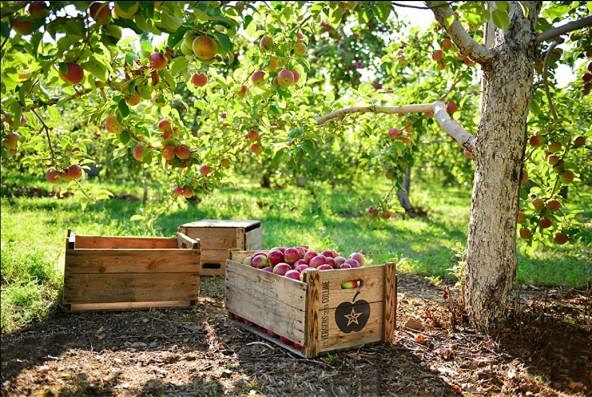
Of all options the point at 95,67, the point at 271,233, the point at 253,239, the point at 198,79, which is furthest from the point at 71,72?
the point at 271,233

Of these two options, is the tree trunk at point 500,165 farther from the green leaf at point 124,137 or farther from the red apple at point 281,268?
the green leaf at point 124,137

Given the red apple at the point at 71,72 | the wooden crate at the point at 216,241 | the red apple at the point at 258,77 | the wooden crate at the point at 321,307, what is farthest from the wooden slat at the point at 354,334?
the wooden crate at the point at 216,241

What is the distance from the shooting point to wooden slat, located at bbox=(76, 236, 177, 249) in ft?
15.3

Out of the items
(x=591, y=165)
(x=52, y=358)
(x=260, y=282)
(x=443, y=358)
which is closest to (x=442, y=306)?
(x=443, y=358)

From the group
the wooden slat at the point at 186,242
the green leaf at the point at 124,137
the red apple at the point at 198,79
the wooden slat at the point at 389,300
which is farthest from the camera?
the wooden slat at the point at 186,242

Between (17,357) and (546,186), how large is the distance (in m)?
4.33

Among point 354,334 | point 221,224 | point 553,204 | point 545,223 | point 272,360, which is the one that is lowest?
point 272,360

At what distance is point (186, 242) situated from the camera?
4621 millimetres

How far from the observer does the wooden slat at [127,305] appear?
4191mm

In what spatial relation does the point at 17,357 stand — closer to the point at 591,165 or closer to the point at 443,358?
the point at 443,358

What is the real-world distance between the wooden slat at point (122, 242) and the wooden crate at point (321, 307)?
3.94 ft

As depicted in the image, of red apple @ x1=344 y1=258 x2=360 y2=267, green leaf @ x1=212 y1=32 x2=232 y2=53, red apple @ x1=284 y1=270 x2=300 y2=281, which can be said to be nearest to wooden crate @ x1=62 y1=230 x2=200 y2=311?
red apple @ x1=284 y1=270 x2=300 y2=281

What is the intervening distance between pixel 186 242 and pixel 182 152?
3.88 ft

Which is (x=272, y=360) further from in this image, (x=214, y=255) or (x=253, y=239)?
(x=253, y=239)
